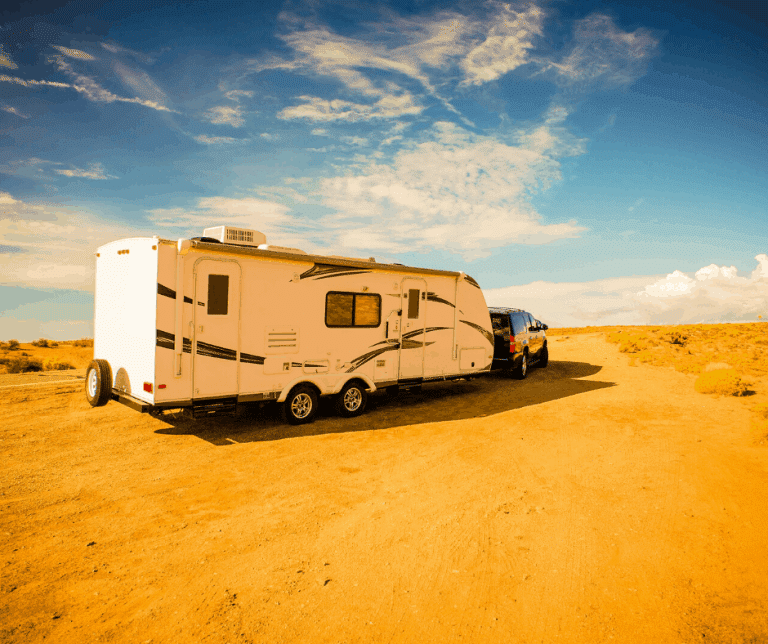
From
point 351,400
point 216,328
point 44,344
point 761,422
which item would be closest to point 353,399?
point 351,400

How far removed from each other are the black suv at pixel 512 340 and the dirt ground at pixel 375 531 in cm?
516

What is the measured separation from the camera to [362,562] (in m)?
4.26

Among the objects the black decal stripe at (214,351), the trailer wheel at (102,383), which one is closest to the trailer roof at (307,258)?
the black decal stripe at (214,351)

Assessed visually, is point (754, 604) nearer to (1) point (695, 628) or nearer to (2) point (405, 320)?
(1) point (695, 628)

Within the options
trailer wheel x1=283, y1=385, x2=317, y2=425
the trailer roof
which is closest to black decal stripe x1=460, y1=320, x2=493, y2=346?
the trailer roof

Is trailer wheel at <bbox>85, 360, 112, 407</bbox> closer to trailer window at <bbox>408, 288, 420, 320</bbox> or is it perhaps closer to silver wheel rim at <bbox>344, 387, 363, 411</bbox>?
silver wheel rim at <bbox>344, 387, 363, 411</bbox>

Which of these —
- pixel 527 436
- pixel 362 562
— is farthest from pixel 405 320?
pixel 362 562

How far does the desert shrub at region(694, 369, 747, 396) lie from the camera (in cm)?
1211

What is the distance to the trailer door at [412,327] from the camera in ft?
33.1

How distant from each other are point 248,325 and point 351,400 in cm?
274

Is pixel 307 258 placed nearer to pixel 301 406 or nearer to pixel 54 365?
pixel 301 406

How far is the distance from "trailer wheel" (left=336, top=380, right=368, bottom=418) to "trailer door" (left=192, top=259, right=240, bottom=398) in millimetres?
2252

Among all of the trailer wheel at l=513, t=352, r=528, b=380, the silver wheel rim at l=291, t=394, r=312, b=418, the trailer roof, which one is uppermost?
the trailer roof

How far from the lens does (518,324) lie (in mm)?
14336
